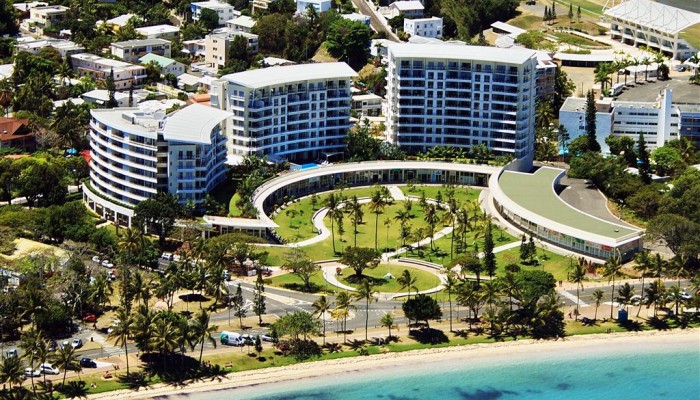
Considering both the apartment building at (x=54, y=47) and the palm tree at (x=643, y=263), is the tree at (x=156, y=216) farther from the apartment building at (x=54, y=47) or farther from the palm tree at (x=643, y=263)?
the apartment building at (x=54, y=47)

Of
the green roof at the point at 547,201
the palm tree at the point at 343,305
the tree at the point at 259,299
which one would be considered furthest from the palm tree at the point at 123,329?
the green roof at the point at 547,201

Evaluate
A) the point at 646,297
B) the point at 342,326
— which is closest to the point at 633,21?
the point at 646,297

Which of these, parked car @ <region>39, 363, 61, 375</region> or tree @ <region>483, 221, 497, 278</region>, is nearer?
parked car @ <region>39, 363, 61, 375</region>

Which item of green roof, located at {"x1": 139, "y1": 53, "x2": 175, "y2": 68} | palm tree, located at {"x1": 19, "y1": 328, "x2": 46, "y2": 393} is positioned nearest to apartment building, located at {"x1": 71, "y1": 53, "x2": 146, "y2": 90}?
green roof, located at {"x1": 139, "y1": 53, "x2": 175, "y2": 68}

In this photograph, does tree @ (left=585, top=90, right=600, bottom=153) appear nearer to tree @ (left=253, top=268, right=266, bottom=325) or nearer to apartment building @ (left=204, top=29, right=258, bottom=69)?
tree @ (left=253, top=268, right=266, bottom=325)

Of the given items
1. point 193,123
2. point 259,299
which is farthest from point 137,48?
point 259,299
